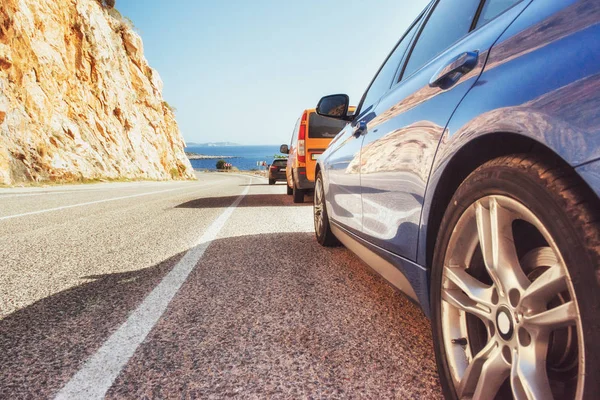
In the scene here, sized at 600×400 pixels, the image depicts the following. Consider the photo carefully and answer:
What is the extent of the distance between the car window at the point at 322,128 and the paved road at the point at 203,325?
4.25 meters

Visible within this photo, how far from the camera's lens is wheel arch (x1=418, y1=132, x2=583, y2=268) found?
1.14 metres

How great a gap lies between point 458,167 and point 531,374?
0.70 metres

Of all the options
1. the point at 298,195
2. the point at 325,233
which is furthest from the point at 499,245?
the point at 298,195

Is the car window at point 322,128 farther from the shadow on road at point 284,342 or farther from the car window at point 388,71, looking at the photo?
the shadow on road at point 284,342

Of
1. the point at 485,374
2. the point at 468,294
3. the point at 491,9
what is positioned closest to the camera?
the point at 485,374

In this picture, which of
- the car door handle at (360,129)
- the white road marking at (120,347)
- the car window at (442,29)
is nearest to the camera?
the white road marking at (120,347)

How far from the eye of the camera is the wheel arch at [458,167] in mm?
1136

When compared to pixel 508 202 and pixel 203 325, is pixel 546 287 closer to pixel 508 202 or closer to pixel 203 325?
pixel 508 202

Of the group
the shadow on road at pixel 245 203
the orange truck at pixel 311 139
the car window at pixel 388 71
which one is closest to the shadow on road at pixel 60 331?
the car window at pixel 388 71

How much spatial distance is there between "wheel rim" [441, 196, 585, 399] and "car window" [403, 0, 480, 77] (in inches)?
42.7

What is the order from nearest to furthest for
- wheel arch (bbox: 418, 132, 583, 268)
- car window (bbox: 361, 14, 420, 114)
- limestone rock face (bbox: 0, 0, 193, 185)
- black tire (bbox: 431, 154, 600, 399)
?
black tire (bbox: 431, 154, 600, 399) → wheel arch (bbox: 418, 132, 583, 268) → car window (bbox: 361, 14, 420, 114) → limestone rock face (bbox: 0, 0, 193, 185)

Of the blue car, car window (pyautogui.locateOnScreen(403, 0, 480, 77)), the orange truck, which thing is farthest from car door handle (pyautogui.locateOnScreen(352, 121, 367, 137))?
the orange truck

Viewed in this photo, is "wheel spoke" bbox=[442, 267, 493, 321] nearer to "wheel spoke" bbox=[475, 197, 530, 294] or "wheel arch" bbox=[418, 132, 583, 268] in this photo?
"wheel spoke" bbox=[475, 197, 530, 294]

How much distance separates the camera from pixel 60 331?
6.92 ft
